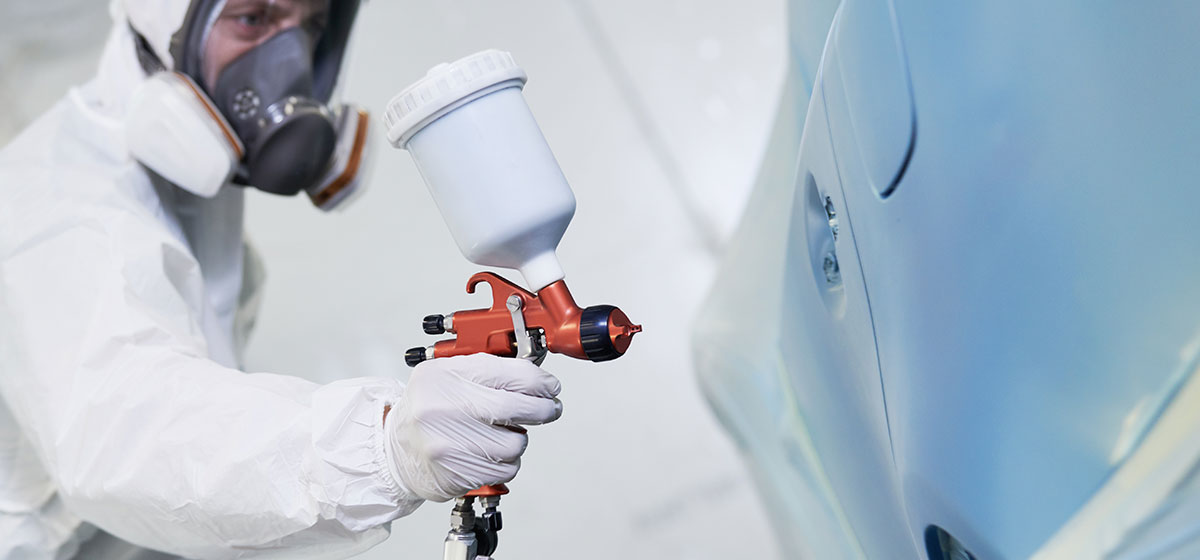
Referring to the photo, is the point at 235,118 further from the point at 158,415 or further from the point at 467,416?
the point at 467,416

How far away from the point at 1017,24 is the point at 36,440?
4.15ft

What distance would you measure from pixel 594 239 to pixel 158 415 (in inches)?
56.1

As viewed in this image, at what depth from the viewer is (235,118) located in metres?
1.49

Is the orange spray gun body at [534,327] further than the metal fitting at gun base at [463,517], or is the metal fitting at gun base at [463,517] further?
the metal fitting at gun base at [463,517]

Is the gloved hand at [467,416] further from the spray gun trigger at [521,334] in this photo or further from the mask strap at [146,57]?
the mask strap at [146,57]

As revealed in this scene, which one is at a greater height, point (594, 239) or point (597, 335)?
point (597, 335)

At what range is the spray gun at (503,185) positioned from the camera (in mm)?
908

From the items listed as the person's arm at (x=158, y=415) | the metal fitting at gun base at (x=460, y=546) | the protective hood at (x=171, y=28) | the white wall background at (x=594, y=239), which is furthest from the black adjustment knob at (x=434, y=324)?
the protective hood at (x=171, y=28)

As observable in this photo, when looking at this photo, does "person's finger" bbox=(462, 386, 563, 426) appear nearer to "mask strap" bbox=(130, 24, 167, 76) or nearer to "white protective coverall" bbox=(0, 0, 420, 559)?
"white protective coverall" bbox=(0, 0, 420, 559)

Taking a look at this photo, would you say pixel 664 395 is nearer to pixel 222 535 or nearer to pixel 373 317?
pixel 373 317

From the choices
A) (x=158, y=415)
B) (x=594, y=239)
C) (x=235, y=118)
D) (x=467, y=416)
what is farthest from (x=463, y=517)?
(x=594, y=239)

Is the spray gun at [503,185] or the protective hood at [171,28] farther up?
the protective hood at [171,28]

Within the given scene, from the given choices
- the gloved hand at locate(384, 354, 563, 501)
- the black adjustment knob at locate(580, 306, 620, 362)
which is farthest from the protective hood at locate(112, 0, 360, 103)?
the black adjustment knob at locate(580, 306, 620, 362)

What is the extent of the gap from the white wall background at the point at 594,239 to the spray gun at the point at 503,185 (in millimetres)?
668
